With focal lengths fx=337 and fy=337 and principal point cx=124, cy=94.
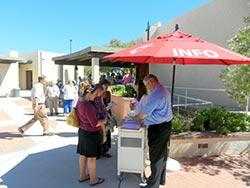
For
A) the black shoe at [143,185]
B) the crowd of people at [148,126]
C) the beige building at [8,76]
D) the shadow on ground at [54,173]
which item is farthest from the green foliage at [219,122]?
the beige building at [8,76]

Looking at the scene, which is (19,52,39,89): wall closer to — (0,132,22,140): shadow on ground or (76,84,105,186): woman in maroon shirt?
(0,132,22,140): shadow on ground

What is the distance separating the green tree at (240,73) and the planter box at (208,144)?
1.05 metres

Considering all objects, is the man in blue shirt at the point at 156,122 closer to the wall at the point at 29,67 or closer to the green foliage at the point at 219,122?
the green foliage at the point at 219,122

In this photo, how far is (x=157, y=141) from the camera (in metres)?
5.00

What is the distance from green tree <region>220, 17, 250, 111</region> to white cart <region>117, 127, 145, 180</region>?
10.6 ft

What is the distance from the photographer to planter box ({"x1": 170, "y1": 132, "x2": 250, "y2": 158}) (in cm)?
695

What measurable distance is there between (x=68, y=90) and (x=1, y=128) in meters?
3.72

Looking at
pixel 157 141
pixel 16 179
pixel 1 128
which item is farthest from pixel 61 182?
pixel 1 128

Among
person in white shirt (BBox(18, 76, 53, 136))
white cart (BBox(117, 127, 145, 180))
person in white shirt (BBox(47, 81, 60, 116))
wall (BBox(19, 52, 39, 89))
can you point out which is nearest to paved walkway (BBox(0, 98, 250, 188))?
white cart (BBox(117, 127, 145, 180))

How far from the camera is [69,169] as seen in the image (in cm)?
630

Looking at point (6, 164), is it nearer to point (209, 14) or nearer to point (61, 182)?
point (61, 182)

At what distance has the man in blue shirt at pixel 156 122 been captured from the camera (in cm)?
490

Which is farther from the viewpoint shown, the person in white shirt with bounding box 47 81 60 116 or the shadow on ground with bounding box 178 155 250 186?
the person in white shirt with bounding box 47 81 60 116

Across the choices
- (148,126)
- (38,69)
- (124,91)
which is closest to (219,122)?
(148,126)
